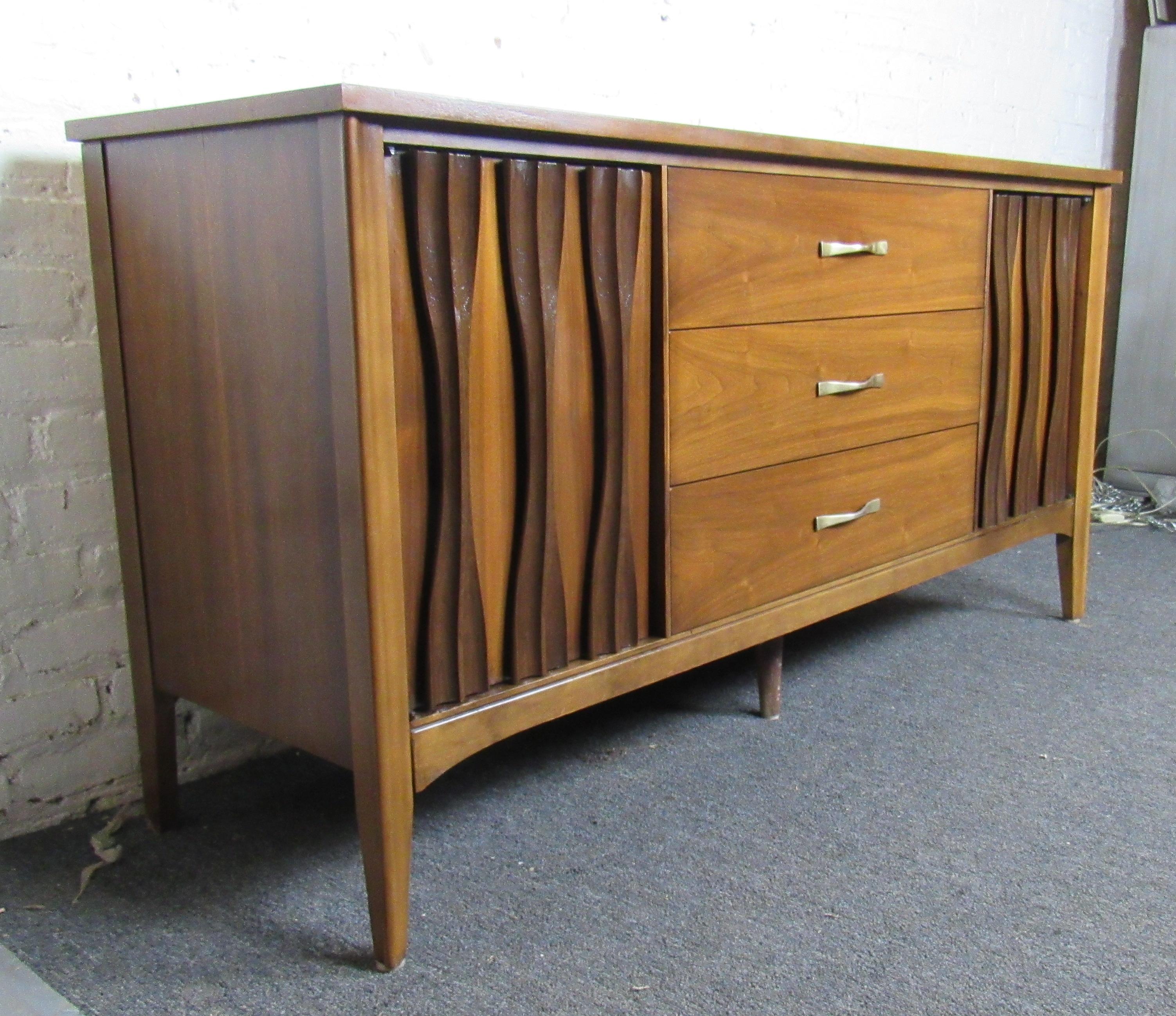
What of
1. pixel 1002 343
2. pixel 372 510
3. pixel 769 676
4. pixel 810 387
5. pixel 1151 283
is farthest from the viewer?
pixel 1151 283

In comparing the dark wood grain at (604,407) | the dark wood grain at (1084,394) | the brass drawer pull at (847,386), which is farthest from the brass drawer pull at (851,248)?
the dark wood grain at (1084,394)

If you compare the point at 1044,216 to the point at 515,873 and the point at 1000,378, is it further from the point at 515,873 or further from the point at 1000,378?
the point at 515,873

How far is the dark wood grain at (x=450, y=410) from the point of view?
3.46 ft

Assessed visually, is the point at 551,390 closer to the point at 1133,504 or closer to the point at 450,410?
the point at 450,410

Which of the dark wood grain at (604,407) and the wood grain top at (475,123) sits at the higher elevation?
the wood grain top at (475,123)

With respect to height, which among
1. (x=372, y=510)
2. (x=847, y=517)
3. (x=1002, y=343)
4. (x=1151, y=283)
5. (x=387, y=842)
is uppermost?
(x=1151, y=283)

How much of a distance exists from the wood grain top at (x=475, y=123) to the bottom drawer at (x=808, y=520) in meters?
0.39

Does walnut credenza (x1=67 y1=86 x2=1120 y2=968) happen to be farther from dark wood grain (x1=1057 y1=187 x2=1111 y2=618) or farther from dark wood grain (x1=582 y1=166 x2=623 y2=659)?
dark wood grain (x1=1057 y1=187 x2=1111 y2=618)

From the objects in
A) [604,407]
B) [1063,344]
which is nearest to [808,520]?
[604,407]

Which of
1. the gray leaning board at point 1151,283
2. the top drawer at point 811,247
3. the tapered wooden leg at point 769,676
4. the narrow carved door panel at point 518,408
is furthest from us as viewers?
the gray leaning board at point 1151,283

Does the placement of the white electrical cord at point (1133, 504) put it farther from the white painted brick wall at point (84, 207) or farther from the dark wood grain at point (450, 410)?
the dark wood grain at point (450, 410)

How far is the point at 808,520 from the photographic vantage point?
1555 millimetres

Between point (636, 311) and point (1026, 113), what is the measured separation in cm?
224

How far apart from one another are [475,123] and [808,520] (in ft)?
2.42
